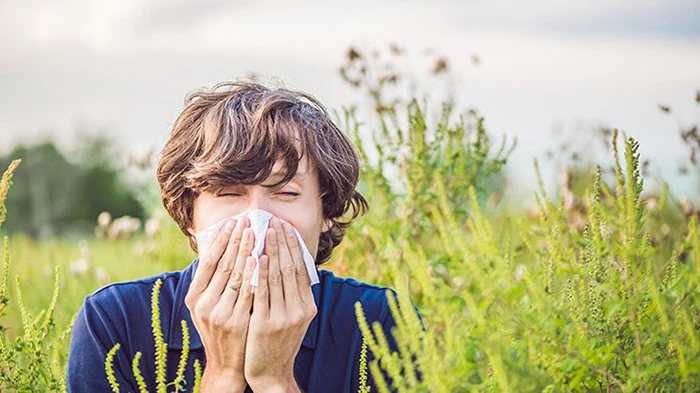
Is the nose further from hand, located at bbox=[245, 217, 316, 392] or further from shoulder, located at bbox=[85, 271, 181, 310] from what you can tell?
shoulder, located at bbox=[85, 271, 181, 310]

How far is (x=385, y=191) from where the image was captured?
3.84 meters

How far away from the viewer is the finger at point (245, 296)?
2.40 meters

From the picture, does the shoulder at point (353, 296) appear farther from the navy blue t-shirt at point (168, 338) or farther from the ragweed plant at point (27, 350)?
the ragweed plant at point (27, 350)

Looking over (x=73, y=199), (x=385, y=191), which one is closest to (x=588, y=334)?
(x=385, y=191)

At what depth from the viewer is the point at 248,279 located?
2.41 metres

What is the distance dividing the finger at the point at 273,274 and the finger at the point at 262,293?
11 millimetres

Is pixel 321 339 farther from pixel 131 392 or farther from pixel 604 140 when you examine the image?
pixel 604 140

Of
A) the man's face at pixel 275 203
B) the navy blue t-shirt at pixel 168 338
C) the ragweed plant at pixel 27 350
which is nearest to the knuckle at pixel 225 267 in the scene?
the man's face at pixel 275 203

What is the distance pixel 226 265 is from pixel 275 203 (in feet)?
0.91

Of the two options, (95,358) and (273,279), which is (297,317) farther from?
(95,358)

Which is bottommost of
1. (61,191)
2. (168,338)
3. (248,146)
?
(61,191)

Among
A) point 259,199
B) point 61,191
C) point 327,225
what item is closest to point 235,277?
point 259,199

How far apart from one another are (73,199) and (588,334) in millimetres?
31149

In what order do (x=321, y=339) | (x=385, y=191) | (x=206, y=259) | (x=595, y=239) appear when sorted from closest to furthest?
(x=595, y=239) < (x=206, y=259) < (x=321, y=339) < (x=385, y=191)
